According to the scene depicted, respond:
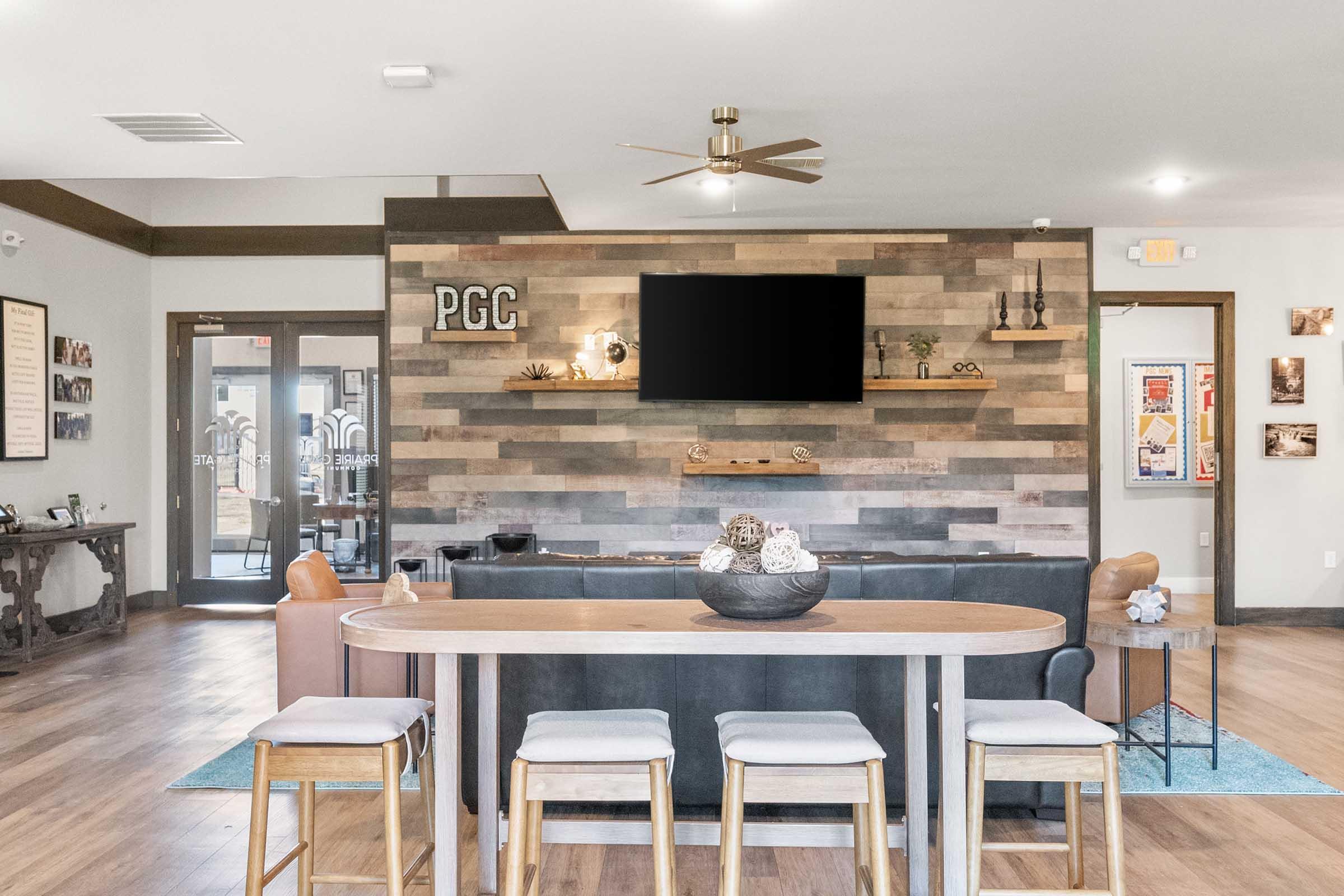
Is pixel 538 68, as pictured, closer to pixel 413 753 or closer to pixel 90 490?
pixel 413 753

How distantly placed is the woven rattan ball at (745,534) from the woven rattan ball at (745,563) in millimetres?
33

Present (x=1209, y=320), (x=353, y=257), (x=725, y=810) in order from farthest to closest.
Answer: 1. (x=1209, y=320)
2. (x=353, y=257)
3. (x=725, y=810)

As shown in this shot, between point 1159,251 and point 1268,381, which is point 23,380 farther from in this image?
point 1268,381

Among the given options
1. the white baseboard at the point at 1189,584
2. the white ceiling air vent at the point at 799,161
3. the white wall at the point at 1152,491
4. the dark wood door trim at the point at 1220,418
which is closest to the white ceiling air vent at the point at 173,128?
the white ceiling air vent at the point at 799,161

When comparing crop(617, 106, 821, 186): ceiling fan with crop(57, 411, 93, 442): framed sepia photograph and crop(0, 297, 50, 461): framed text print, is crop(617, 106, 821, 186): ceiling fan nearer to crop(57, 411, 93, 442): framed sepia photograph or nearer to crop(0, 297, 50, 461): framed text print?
crop(0, 297, 50, 461): framed text print

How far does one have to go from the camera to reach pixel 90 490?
23.1 ft

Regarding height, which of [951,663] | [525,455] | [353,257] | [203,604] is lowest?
[203,604]

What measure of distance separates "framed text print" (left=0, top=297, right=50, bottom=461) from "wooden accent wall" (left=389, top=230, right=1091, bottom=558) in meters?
2.17

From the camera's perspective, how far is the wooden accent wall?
23.1ft

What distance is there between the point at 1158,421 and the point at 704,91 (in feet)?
20.8

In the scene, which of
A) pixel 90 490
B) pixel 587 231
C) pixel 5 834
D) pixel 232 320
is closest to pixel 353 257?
pixel 232 320

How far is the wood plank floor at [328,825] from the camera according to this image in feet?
9.51

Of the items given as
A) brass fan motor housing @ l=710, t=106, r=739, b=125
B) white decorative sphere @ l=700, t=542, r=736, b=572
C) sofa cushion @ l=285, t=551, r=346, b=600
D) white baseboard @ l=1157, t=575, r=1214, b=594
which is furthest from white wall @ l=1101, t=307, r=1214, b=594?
white decorative sphere @ l=700, t=542, r=736, b=572

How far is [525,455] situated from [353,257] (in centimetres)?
218
